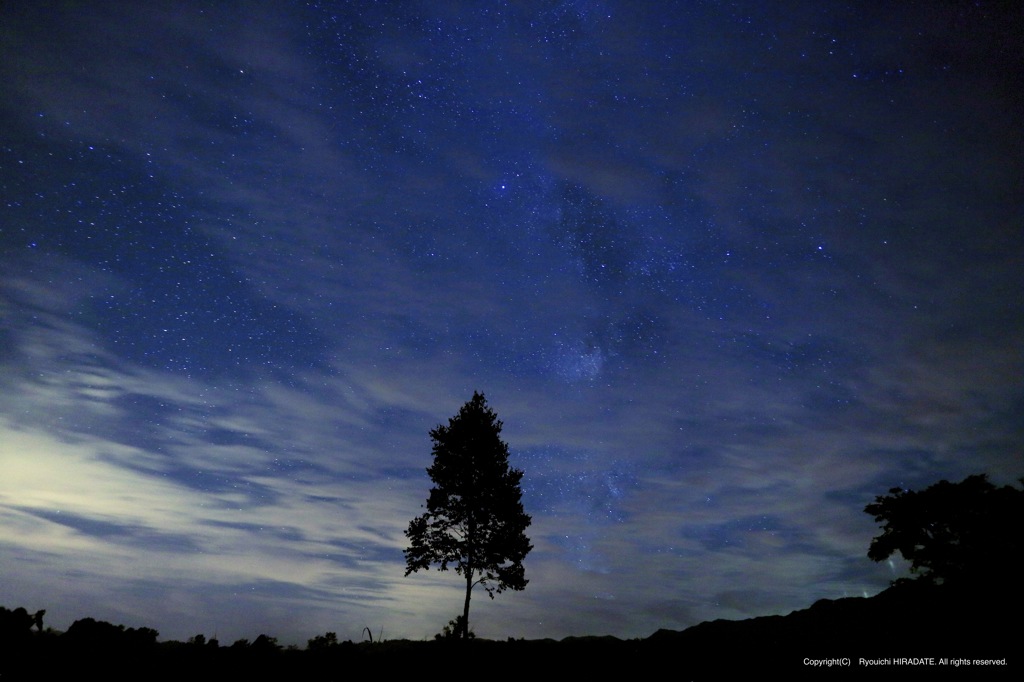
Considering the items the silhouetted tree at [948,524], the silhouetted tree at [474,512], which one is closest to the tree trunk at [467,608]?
the silhouetted tree at [474,512]

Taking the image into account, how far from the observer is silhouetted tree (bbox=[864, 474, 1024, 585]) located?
82.4ft

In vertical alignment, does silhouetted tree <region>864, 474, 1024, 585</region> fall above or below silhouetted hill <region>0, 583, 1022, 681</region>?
above

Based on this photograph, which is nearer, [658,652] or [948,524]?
[658,652]

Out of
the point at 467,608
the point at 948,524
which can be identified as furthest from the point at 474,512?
the point at 948,524

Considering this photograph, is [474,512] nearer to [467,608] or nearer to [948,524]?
[467,608]

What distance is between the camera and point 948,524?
27.1 meters

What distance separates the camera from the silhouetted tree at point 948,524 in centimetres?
2510

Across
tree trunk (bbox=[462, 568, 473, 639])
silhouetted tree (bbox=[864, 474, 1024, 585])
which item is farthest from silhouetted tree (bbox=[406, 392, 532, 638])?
silhouetted tree (bbox=[864, 474, 1024, 585])

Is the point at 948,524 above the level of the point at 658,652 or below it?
above

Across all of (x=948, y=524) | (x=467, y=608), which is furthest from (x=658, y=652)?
(x=948, y=524)

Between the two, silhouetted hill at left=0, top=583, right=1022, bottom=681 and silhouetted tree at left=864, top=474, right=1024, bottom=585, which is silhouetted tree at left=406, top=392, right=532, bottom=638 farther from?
silhouetted tree at left=864, top=474, right=1024, bottom=585

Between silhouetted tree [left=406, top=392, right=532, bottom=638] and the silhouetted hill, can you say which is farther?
silhouetted tree [left=406, top=392, right=532, bottom=638]

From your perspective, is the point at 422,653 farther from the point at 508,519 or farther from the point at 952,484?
the point at 952,484

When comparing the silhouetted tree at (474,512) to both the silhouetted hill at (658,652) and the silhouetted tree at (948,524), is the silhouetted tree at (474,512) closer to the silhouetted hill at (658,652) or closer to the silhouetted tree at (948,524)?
the silhouetted hill at (658,652)
